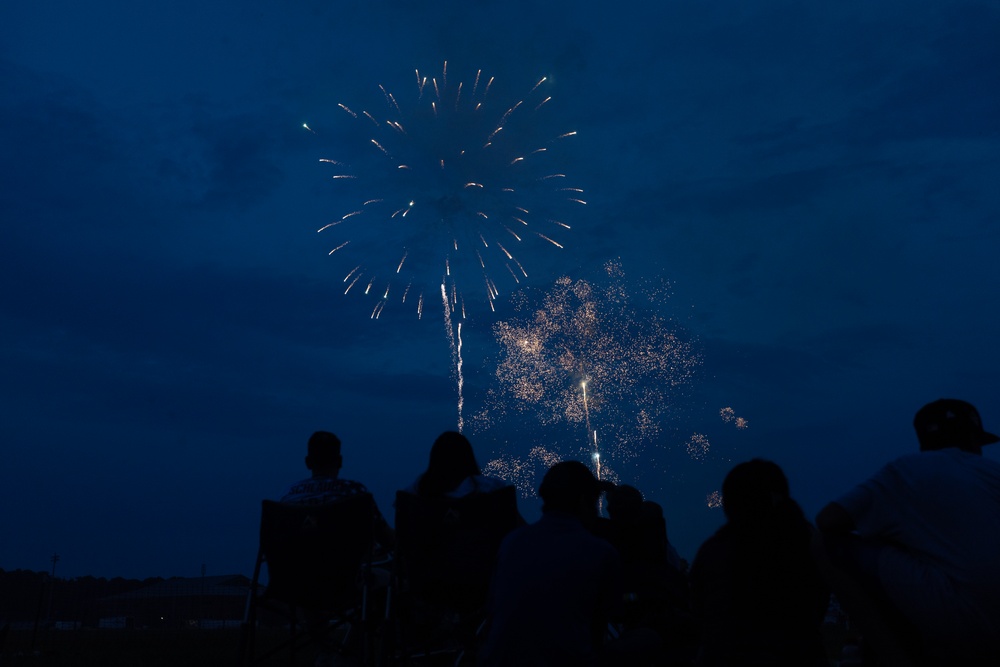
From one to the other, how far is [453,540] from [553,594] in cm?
180

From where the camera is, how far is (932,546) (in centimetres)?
319

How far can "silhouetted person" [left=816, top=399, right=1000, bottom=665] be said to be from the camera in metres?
3.08

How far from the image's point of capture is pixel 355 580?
5566 mm

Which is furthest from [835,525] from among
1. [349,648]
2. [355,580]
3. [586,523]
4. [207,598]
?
[207,598]

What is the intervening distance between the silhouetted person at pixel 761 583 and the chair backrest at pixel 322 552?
2.66 m

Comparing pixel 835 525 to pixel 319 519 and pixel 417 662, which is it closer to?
pixel 319 519

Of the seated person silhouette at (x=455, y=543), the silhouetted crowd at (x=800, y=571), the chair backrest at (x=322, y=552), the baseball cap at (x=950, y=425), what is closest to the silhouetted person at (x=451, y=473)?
the seated person silhouette at (x=455, y=543)

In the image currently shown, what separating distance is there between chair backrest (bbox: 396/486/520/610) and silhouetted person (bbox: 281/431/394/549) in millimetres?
701

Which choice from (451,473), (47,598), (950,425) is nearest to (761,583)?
(950,425)

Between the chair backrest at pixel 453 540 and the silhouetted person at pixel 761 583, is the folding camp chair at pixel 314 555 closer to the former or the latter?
the chair backrest at pixel 453 540

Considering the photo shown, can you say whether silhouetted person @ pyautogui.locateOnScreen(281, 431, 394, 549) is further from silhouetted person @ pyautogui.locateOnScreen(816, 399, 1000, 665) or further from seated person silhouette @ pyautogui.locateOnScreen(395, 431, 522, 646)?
silhouetted person @ pyautogui.locateOnScreen(816, 399, 1000, 665)

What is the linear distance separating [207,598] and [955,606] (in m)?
75.5

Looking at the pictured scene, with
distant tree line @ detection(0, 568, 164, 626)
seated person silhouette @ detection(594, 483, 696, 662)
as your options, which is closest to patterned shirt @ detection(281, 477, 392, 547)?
seated person silhouette @ detection(594, 483, 696, 662)

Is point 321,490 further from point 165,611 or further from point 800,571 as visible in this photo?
point 165,611
